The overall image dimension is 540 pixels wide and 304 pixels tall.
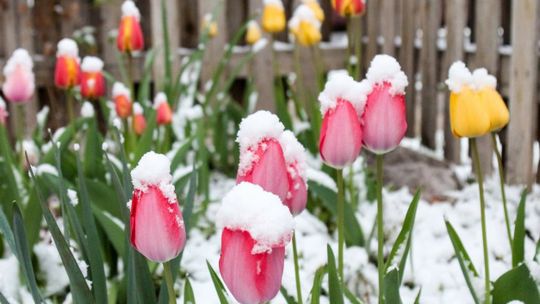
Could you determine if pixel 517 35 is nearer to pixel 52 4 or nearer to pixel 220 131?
Result: pixel 220 131

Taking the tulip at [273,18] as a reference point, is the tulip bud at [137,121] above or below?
below

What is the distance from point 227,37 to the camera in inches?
170

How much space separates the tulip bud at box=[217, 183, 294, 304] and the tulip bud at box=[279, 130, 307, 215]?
0.21 m

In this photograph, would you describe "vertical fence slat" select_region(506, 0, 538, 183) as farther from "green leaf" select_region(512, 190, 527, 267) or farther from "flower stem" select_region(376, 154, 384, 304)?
"flower stem" select_region(376, 154, 384, 304)

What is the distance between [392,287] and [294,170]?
0.19 m

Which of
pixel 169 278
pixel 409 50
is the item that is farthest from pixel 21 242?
pixel 409 50

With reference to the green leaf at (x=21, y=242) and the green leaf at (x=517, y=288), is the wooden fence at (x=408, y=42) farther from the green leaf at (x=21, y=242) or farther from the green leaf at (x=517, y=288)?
the green leaf at (x=21, y=242)

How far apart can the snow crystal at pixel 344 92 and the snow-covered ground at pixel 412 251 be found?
679 mm

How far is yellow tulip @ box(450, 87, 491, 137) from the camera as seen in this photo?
121cm

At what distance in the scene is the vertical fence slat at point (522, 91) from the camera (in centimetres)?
245

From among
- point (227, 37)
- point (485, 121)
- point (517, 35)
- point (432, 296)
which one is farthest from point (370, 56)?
point (485, 121)

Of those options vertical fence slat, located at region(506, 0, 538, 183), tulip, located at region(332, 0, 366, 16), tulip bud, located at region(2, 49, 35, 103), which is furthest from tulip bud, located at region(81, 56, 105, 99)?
vertical fence slat, located at region(506, 0, 538, 183)

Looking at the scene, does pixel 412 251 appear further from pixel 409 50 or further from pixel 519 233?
pixel 409 50

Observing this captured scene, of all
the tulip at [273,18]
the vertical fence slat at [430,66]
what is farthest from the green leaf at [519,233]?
the vertical fence slat at [430,66]
